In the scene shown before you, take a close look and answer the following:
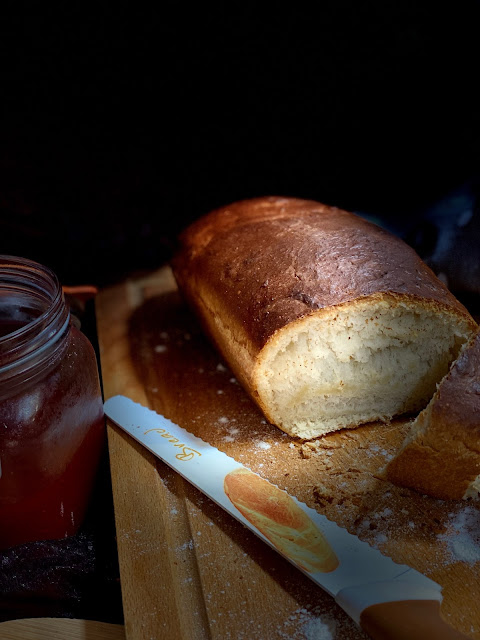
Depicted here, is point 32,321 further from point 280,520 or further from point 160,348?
point 160,348

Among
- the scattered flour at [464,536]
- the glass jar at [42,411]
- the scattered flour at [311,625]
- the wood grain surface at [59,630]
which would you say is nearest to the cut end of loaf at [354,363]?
the scattered flour at [464,536]

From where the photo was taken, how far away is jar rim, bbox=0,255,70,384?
5.08 ft

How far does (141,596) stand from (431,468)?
89 cm

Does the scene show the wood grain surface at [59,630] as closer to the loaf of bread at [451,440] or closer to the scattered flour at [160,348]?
the loaf of bread at [451,440]

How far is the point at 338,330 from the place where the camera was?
202 centimetres

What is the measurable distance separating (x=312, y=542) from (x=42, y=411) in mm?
823

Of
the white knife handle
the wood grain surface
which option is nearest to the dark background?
the white knife handle

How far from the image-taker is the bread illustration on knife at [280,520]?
60.6 inches

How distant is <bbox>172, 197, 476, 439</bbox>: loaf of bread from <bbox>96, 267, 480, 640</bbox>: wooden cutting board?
0.11 m

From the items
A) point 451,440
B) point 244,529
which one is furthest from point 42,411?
point 451,440

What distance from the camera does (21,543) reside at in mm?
1748

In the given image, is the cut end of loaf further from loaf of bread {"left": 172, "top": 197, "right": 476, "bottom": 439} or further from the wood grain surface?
the wood grain surface

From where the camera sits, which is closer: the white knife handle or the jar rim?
the white knife handle

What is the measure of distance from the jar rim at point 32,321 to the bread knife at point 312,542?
21.6 inches
